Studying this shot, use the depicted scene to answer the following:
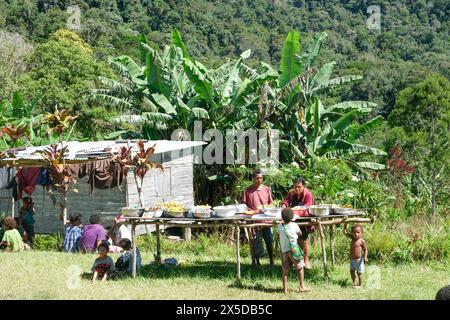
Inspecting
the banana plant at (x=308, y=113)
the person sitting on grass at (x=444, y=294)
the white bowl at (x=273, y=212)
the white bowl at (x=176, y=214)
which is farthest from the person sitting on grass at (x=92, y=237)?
the person sitting on grass at (x=444, y=294)

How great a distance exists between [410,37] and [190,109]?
2027 inches

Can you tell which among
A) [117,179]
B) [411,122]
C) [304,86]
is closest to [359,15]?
[411,122]

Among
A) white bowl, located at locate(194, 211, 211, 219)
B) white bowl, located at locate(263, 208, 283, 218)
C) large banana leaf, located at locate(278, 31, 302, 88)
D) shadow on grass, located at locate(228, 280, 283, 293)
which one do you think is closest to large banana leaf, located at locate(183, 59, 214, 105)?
large banana leaf, located at locate(278, 31, 302, 88)

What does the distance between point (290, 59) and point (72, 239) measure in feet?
24.0

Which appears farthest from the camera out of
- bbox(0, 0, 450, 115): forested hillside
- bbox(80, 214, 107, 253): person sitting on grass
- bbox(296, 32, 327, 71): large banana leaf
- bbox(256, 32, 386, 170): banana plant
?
bbox(0, 0, 450, 115): forested hillside

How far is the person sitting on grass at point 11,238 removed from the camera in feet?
41.3

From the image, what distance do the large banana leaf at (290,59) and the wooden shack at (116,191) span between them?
309 cm

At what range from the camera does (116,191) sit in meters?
14.7

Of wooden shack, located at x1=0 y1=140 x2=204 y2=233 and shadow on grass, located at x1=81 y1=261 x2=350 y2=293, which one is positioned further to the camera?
wooden shack, located at x1=0 y1=140 x2=204 y2=233

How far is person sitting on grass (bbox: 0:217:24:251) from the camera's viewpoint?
12594 millimetres

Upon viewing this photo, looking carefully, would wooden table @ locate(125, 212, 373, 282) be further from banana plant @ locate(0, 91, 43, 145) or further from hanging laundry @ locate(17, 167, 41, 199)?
banana plant @ locate(0, 91, 43, 145)

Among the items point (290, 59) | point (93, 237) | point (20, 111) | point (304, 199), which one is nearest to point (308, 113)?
point (290, 59)

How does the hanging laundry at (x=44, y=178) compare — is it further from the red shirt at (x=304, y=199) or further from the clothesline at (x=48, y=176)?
the red shirt at (x=304, y=199)

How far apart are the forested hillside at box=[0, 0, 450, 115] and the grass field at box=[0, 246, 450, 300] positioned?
3031 centimetres
